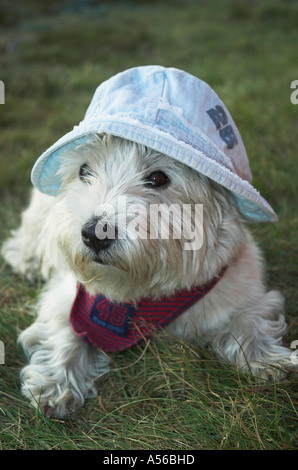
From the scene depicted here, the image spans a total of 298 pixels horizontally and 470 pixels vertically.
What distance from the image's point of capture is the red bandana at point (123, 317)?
2.53 meters

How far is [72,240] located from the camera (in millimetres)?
2123

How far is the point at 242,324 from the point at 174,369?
16.2 inches

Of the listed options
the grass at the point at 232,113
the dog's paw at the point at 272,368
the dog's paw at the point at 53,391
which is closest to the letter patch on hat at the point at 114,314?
the grass at the point at 232,113

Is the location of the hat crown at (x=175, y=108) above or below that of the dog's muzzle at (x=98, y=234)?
above

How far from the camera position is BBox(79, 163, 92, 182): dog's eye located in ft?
7.68

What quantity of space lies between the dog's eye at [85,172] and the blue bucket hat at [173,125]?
0.33 ft

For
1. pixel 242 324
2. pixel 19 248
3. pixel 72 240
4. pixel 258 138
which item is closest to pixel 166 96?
pixel 72 240

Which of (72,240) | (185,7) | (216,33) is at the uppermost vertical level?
(185,7)

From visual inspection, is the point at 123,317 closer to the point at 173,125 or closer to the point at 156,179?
the point at 156,179

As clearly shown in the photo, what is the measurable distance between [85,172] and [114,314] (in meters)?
0.71

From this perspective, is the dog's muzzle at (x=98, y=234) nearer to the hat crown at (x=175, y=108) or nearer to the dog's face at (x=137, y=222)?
the dog's face at (x=137, y=222)

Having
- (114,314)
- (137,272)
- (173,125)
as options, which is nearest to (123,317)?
(114,314)

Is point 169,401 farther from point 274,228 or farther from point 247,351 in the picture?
point 274,228

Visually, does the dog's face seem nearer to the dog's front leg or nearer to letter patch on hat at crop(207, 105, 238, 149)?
letter patch on hat at crop(207, 105, 238, 149)
